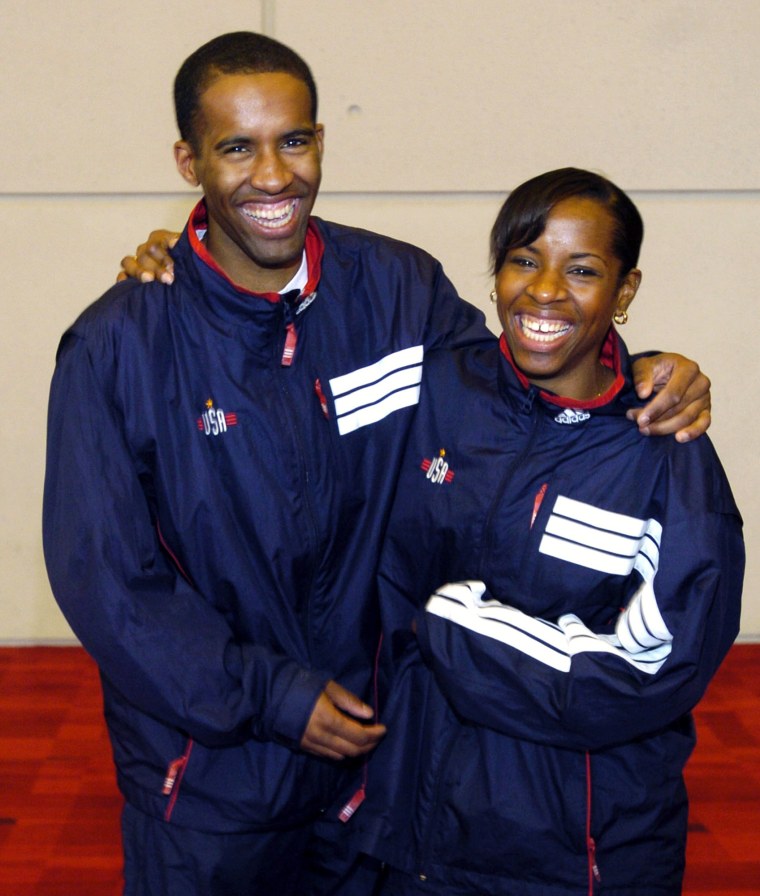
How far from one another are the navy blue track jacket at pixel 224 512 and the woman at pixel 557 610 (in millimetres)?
116

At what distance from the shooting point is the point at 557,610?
1.65 m

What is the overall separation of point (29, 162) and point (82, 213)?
0.62 ft

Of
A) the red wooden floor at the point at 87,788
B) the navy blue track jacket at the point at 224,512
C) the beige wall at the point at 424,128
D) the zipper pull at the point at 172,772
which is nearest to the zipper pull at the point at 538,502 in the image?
the navy blue track jacket at the point at 224,512

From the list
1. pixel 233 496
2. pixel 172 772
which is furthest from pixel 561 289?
pixel 172 772

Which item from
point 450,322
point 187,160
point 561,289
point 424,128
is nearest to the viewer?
point 561,289

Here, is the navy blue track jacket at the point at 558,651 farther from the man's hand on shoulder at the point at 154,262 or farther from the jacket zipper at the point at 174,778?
the man's hand on shoulder at the point at 154,262

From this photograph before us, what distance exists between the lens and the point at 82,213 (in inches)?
129

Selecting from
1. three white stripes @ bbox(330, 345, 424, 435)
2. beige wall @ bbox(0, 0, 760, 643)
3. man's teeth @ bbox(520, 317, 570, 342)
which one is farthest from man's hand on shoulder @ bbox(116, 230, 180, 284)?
beige wall @ bbox(0, 0, 760, 643)

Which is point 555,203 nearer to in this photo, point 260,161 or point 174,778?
point 260,161

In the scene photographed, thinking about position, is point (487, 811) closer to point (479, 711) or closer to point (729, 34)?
point (479, 711)

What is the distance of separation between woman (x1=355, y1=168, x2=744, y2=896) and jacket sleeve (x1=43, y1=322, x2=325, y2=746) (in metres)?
0.23

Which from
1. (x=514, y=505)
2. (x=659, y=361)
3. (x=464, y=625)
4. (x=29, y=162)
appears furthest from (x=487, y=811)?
(x=29, y=162)

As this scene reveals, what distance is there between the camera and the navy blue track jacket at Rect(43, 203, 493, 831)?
1.61 meters

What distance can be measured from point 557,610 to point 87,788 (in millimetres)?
1478
